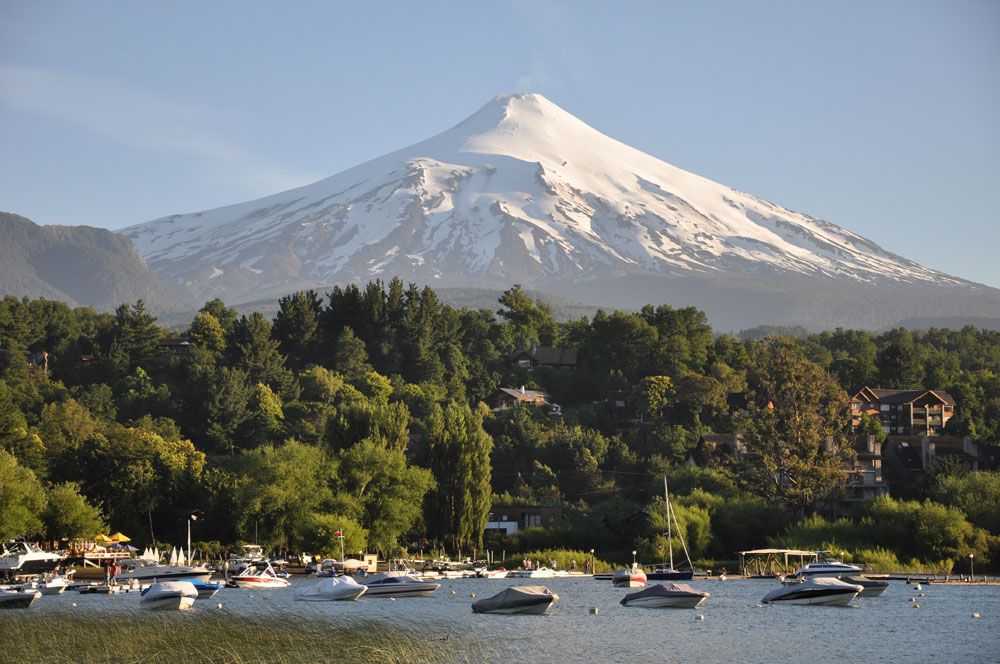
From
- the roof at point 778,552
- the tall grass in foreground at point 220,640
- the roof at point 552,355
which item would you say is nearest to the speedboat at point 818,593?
the roof at point 778,552

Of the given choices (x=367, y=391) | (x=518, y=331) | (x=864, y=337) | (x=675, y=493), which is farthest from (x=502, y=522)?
(x=864, y=337)

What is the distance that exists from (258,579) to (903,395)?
66.2 m

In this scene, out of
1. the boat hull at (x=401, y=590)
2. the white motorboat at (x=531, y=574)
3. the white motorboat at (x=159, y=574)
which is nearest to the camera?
the boat hull at (x=401, y=590)

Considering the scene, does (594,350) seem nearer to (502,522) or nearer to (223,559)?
(502,522)

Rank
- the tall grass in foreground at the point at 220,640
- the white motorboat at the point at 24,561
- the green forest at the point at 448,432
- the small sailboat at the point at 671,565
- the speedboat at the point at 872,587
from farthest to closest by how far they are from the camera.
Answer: the green forest at the point at 448,432, the small sailboat at the point at 671,565, the white motorboat at the point at 24,561, the speedboat at the point at 872,587, the tall grass in foreground at the point at 220,640

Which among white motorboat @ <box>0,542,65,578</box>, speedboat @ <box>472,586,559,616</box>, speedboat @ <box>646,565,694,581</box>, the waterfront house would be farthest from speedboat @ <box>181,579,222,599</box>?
the waterfront house

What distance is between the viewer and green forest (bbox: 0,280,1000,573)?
7144 cm

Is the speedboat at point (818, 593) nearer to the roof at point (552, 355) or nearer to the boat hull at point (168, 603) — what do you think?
the boat hull at point (168, 603)

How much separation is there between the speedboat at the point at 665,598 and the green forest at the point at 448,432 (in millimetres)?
19543

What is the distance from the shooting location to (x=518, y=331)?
128 meters

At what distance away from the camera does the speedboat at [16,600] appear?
47.3 m

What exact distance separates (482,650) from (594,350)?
80.5 meters

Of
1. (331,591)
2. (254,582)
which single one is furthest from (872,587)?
(254,582)

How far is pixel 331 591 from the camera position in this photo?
172ft
